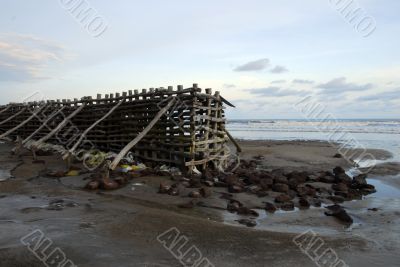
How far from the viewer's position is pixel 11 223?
18.1ft

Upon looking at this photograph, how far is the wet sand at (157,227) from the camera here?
442 cm

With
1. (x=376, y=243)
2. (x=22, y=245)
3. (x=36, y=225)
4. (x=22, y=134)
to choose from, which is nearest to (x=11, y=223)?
(x=36, y=225)

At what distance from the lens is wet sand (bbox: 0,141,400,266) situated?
14.5ft

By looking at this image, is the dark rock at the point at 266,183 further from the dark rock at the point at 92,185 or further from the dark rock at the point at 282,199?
the dark rock at the point at 92,185

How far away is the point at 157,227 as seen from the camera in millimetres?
5539

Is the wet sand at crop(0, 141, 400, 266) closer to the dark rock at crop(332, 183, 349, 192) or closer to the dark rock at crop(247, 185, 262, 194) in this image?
the dark rock at crop(247, 185, 262, 194)

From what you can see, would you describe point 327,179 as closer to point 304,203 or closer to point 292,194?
point 292,194

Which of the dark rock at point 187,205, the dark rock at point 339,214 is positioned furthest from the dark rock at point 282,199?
the dark rock at point 187,205

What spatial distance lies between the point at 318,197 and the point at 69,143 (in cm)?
1035

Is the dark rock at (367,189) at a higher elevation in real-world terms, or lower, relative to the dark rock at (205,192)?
lower

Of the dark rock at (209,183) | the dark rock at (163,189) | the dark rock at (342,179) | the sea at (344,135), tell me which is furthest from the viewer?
the sea at (344,135)

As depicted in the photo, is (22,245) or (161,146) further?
(161,146)

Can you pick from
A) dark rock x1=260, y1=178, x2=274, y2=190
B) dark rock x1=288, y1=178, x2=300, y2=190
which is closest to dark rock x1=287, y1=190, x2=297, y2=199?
dark rock x1=288, y1=178, x2=300, y2=190

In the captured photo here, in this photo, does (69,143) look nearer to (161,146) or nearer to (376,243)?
(161,146)
